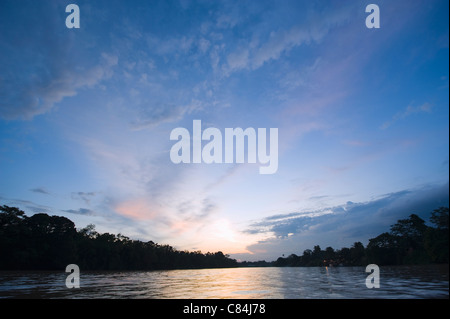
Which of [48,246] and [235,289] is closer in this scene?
[235,289]

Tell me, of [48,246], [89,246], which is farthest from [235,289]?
[89,246]

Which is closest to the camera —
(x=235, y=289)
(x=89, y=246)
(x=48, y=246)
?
(x=235, y=289)

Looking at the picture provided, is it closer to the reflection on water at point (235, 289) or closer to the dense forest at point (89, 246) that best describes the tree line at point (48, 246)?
the dense forest at point (89, 246)

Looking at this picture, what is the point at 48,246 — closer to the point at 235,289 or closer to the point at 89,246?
the point at 89,246

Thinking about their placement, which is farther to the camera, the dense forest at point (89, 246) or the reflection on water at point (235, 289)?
the dense forest at point (89, 246)

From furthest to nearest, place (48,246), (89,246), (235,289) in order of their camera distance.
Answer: (89,246)
(48,246)
(235,289)

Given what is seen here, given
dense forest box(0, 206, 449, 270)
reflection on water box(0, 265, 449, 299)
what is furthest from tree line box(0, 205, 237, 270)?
reflection on water box(0, 265, 449, 299)

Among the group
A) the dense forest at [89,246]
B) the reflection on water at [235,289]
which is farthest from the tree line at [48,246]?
the reflection on water at [235,289]

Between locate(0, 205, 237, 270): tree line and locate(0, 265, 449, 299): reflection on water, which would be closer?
locate(0, 265, 449, 299): reflection on water

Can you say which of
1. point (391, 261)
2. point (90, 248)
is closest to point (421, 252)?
point (391, 261)

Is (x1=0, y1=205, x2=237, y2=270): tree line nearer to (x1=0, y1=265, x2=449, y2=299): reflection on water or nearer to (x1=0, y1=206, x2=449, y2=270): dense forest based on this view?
(x1=0, y1=206, x2=449, y2=270): dense forest

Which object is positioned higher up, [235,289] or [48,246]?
[235,289]

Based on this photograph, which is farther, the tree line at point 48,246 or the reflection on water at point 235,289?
the tree line at point 48,246
